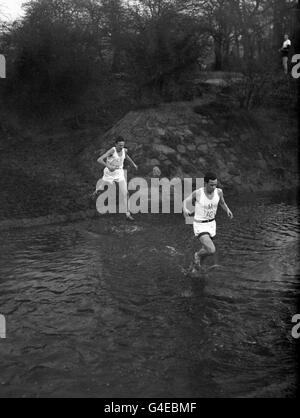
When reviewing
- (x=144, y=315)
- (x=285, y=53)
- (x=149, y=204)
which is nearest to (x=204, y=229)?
(x=144, y=315)

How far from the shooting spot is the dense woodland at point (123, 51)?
15.4 m

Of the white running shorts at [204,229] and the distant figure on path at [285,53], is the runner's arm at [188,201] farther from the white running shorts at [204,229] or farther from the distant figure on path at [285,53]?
the distant figure on path at [285,53]

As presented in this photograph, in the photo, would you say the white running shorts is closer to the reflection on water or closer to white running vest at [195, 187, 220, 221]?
white running vest at [195, 187, 220, 221]

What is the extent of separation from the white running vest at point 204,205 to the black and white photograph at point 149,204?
3 centimetres

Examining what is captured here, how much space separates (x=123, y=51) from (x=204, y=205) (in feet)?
34.9

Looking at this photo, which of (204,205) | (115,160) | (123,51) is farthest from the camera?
(123,51)

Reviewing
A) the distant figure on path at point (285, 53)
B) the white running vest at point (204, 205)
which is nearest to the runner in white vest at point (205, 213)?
the white running vest at point (204, 205)

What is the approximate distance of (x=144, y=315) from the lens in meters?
6.19

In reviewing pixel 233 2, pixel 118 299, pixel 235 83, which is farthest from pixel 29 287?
pixel 233 2

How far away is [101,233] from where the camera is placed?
32.8 feet

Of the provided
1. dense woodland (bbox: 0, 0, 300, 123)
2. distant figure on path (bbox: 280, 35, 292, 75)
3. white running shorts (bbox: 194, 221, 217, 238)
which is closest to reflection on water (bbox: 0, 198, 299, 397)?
white running shorts (bbox: 194, 221, 217, 238)

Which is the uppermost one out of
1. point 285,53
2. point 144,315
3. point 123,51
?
point 285,53

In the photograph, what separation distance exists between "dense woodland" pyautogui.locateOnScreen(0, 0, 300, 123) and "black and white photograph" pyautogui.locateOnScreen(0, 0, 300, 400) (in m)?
0.07

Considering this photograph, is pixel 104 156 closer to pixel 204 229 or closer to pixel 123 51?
pixel 204 229
